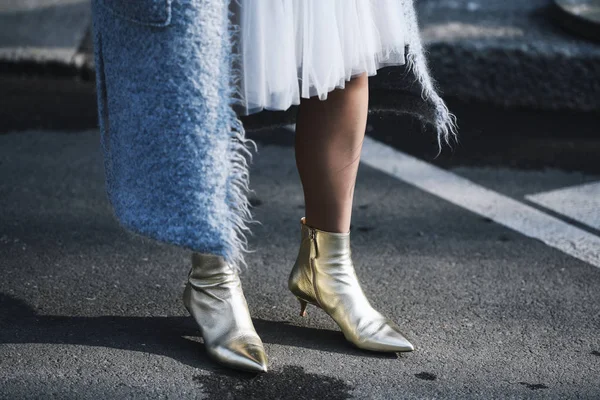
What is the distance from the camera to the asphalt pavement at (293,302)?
1911 mm

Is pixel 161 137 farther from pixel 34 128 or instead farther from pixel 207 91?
pixel 34 128

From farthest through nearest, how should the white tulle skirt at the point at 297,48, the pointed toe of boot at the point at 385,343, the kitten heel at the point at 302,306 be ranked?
the kitten heel at the point at 302,306 < the pointed toe of boot at the point at 385,343 < the white tulle skirt at the point at 297,48

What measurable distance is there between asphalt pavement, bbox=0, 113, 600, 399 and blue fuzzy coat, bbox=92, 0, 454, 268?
1.21ft

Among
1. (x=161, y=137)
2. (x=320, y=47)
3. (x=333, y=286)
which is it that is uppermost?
(x=320, y=47)

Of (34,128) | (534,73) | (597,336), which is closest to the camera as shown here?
(597,336)

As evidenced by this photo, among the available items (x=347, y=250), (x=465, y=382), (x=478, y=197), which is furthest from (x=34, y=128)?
(x=465, y=382)

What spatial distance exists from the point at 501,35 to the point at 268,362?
10.1 ft

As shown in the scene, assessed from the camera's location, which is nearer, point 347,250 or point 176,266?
point 347,250

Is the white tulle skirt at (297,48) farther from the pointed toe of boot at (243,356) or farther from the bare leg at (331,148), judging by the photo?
the pointed toe of boot at (243,356)

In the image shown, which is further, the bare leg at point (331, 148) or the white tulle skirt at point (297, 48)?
the bare leg at point (331, 148)

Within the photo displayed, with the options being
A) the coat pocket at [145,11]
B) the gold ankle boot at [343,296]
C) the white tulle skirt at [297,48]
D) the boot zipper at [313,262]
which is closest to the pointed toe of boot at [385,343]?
the gold ankle boot at [343,296]

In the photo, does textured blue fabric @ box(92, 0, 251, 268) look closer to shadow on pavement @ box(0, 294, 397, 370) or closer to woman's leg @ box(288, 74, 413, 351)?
woman's leg @ box(288, 74, 413, 351)

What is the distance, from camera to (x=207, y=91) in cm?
166

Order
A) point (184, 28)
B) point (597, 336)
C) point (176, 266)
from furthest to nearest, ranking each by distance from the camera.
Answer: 1. point (176, 266)
2. point (597, 336)
3. point (184, 28)
